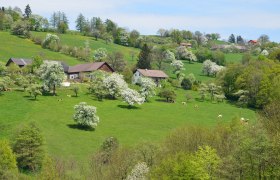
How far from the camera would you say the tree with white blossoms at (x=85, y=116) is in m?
69.8

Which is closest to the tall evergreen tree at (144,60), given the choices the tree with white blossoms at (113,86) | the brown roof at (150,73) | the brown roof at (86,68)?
the brown roof at (150,73)

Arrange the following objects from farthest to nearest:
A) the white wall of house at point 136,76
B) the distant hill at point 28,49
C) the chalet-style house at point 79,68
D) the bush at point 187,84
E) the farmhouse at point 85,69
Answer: the distant hill at point 28,49, the bush at point 187,84, the farmhouse at point 85,69, the white wall of house at point 136,76, the chalet-style house at point 79,68

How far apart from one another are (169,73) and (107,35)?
197ft

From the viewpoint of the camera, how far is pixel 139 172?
40312 millimetres

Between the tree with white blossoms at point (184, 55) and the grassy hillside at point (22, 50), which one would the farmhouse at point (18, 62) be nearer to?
the grassy hillside at point (22, 50)

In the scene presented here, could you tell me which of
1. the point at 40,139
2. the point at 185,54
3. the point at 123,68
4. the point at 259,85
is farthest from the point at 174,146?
the point at 185,54

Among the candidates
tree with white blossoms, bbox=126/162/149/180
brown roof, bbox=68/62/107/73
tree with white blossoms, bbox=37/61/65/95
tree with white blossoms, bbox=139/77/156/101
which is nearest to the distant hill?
brown roof, bbox=68/62/107/73

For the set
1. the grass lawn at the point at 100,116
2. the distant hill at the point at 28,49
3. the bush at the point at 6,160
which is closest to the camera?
the bush at the point at 6,160

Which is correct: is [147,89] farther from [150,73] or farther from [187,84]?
[150,73]

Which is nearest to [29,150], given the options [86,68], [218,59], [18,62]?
[18,62]

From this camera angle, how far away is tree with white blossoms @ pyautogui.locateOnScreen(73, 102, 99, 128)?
229ft

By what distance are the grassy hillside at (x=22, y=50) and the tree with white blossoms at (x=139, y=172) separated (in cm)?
9243

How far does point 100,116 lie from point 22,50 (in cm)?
6982

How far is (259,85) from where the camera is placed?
99.2 meters
